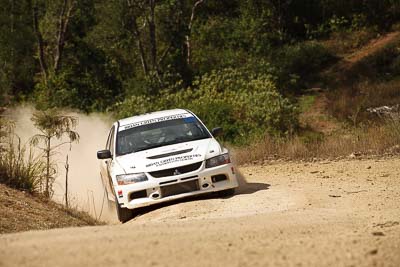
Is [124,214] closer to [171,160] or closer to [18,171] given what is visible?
[171,160]

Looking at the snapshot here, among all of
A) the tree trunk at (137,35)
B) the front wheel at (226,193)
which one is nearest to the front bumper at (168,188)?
the front wheel at (226,193)

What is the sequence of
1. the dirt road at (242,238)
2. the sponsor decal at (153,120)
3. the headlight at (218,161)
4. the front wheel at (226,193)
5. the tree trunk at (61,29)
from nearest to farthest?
the dirt road at (242,238)
the headlight at (218,161)
the front wheel at (226,193)
the sponsor decal at (153,120)
the tree trunk at (61,29)

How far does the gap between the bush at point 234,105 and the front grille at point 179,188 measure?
1481 centimetres

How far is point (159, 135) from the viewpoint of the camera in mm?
14266

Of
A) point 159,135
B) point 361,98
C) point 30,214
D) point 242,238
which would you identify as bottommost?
point 242,238

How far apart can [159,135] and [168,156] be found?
4.12ft

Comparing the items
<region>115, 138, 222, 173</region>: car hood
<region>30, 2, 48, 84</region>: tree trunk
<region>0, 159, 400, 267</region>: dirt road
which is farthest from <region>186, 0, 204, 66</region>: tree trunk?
<region>0, 159, 400, 267</region>: dirt road

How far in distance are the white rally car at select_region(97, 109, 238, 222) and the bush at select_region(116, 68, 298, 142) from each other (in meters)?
13.8

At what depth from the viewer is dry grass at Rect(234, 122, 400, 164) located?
63.1 ft

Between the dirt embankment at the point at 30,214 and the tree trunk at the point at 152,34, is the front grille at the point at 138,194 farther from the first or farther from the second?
the tree trunk at the point at 152,34

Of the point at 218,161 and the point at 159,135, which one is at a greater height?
the point at 159,135

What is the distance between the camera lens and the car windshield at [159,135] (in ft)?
45.8

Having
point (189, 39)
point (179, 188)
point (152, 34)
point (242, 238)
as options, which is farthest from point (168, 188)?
point (189, 39)

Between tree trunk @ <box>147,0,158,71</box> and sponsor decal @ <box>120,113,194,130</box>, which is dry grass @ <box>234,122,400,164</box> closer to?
sponsor decal @ <box>120,113,194,130</box>
